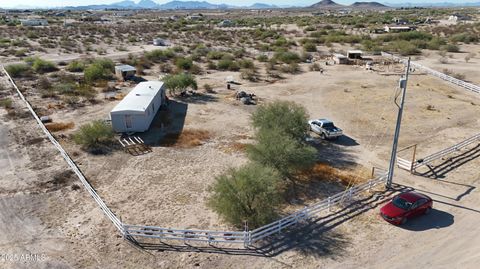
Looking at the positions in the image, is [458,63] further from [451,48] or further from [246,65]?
[246,65]

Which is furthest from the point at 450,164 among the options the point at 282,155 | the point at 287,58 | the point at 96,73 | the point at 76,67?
the point at 76,67

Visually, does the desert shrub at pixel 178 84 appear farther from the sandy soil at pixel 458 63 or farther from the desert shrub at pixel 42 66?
the sandy soil at pixel 458 63

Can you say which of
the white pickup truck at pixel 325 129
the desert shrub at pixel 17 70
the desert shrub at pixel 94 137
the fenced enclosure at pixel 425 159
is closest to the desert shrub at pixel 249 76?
the white pickup truck at pixel 325 129

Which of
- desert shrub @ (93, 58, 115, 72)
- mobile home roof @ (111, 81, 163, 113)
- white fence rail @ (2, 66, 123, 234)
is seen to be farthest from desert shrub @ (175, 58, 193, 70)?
white fence rail @ (2, 66, 123, 234)

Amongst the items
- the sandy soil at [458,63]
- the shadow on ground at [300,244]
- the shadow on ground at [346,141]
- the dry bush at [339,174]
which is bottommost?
the shadow on ground at [300,244]

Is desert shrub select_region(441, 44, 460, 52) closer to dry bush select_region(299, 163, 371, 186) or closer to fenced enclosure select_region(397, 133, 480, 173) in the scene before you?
fenced enclosure select_region(397, 133, 480, 173)

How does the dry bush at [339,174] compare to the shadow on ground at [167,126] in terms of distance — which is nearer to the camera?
the dry bush at [339,174]
